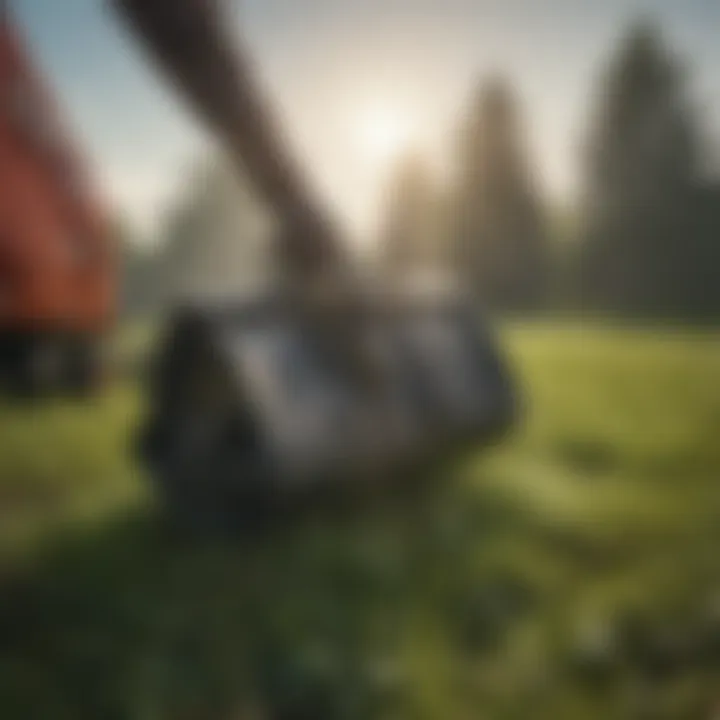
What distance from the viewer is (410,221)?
1.41m

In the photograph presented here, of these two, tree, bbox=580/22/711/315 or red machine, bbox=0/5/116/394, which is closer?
red machine, bbox=0/5/116/394

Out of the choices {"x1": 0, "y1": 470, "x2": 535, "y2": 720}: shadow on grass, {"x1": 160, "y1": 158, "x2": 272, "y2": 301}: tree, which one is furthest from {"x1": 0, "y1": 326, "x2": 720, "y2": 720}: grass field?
{"x1": 160, "y1": 158, "x2": 272, "y2": 301}: tree

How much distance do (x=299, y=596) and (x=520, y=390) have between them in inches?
13.9

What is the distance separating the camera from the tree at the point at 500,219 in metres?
1.39

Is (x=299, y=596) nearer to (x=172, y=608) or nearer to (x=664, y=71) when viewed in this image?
(x=172, y=608)

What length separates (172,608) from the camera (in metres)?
1.31

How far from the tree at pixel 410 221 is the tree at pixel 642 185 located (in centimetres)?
19

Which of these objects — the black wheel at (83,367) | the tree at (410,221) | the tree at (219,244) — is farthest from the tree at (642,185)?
the black wheel at (83,367)

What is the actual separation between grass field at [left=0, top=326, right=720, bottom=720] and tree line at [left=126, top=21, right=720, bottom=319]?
0.21 feet

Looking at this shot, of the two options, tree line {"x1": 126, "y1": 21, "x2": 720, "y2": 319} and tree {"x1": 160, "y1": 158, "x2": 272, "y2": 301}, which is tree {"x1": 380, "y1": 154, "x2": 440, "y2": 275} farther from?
tree {"x1": 160, "y1": 158, "x2": 272, "y2": 301}

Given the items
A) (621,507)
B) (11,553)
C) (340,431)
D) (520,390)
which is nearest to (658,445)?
(621,507)

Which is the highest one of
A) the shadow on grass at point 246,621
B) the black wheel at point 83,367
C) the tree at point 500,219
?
the tree at point 500,219

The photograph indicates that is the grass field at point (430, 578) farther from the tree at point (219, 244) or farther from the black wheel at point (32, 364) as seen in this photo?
the tree at point (219, 244)

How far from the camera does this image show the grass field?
4.25 feet
